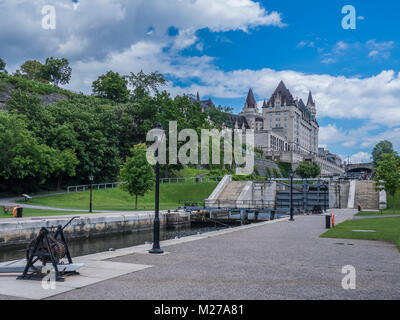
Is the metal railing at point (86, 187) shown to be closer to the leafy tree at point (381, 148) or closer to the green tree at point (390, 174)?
the green tree at point (390, 174)

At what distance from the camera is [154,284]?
780 cm

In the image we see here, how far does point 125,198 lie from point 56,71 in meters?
59.6

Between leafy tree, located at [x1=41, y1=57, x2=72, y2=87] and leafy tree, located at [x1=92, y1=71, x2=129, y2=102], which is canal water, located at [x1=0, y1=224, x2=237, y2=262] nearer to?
leafy tree, located at [x1=92, y1=71, x2=129, y2=102]

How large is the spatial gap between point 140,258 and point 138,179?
27167 mm

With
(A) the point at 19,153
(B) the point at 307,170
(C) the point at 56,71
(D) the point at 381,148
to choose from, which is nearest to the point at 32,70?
(C) the point at 56,71

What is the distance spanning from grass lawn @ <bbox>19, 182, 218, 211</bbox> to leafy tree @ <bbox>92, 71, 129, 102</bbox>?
41480mm

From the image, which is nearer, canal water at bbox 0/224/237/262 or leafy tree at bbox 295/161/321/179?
canal water at bbox 0/224/237/262

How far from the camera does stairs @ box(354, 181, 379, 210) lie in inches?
1777

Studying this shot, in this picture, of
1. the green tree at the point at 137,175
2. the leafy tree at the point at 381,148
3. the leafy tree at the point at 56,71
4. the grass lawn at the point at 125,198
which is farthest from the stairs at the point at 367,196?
the leafy tree at the point at 381,148

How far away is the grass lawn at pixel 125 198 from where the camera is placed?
1500 inches

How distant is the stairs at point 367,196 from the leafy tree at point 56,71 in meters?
75.8

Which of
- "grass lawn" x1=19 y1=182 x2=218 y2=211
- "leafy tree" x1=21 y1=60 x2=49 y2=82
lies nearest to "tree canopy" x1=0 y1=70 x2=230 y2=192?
"grass lawn" x1=19 y1=182 x2=218 y2=211
